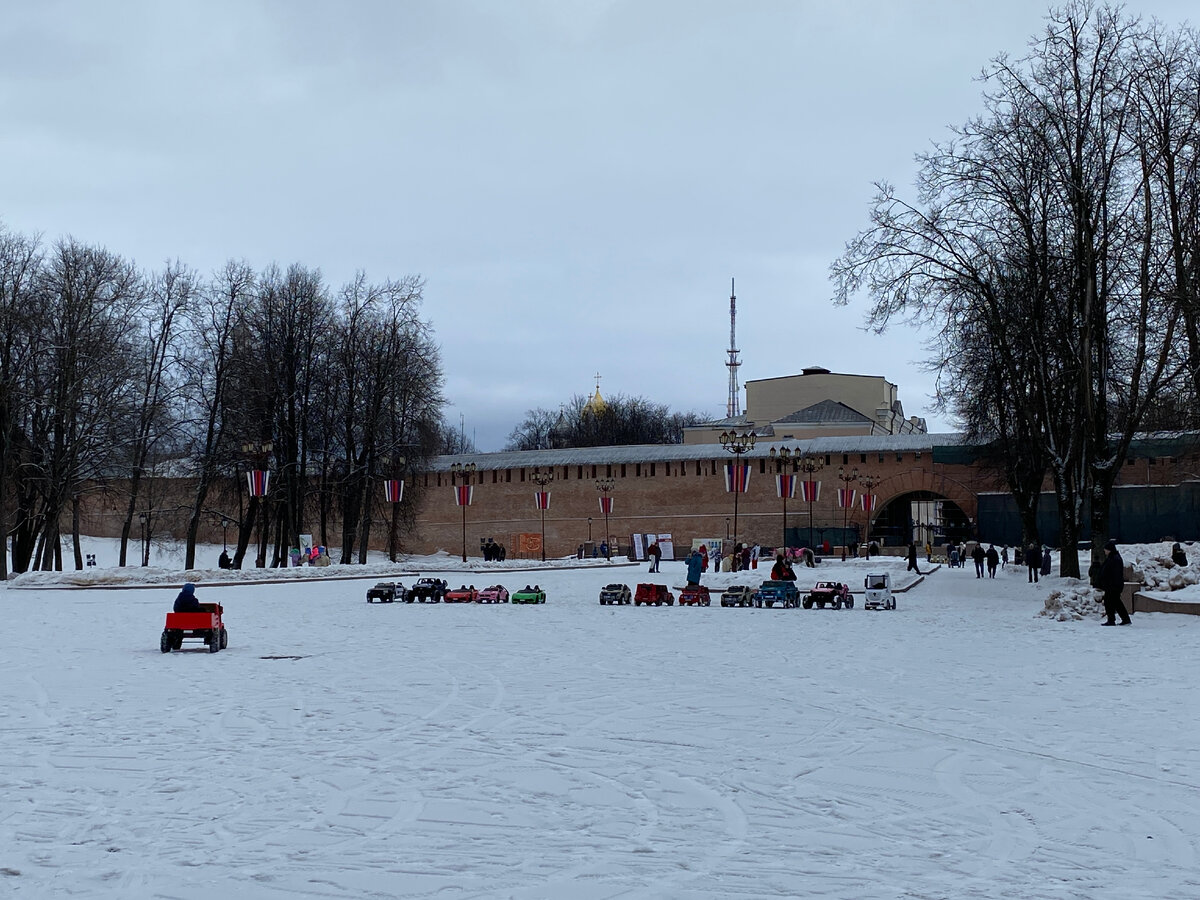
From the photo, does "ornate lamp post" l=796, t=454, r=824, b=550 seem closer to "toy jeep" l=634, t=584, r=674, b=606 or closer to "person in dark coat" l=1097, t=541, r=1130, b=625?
"toy jeep" l=634, t=584, r=674, b=606

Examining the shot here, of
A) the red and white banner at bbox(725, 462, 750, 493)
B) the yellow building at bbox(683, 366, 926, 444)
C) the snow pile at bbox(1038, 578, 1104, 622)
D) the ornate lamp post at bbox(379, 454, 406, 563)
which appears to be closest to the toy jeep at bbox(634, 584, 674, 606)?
the snow pile at bbox(1038, 578, 1104, 622)

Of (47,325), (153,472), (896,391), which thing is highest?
(896,391)

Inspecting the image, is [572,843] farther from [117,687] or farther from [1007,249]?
[1007,249]

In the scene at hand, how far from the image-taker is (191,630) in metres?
12.8

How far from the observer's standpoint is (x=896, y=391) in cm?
8500

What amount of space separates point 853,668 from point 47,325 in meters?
25.6

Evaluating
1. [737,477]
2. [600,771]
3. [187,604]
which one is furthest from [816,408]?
[600,771]

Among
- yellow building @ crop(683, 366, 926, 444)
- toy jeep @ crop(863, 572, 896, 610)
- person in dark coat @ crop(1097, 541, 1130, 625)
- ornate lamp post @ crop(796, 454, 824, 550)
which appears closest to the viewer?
person in dark coat @ crop(1097, 541, 1130, 625)

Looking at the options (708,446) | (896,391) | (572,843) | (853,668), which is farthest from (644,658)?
(896,391)

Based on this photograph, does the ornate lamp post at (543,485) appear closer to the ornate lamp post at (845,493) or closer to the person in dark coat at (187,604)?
the ornate lamp post at (845,493)

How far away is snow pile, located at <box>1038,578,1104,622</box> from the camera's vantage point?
1775 centimetres

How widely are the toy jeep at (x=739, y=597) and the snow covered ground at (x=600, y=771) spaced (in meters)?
8.81

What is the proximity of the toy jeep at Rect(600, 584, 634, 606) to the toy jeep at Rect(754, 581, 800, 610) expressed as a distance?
7.99 feet

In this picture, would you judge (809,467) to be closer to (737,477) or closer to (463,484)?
(463,484)
